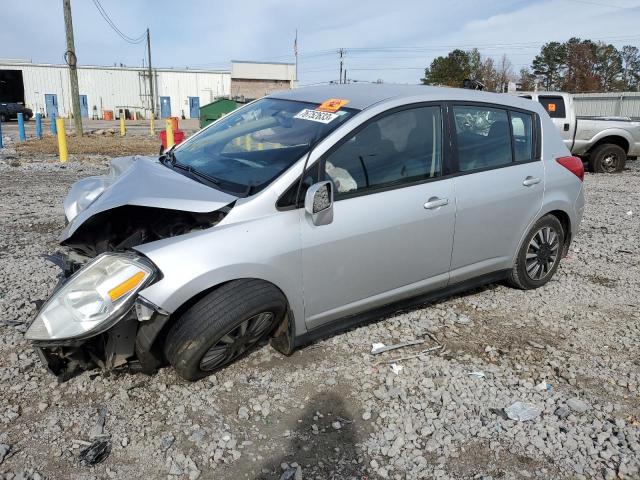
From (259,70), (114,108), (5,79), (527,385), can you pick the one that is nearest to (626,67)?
(259,70)

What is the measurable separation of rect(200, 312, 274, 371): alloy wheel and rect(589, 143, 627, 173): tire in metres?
12.0

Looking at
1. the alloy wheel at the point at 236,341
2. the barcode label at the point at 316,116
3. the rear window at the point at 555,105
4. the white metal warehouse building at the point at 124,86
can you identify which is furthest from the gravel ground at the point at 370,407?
the white metal warehouse building at the point at 124,86

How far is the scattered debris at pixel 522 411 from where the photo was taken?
2.78 m

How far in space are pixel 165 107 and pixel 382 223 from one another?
51919 mm

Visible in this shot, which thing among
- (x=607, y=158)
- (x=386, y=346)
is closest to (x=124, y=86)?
(x=607, y=158)

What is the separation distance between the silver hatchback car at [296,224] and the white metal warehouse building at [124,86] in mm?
45378

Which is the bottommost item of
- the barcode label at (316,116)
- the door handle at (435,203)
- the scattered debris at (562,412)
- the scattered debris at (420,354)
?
the scattered debris at (562,412)

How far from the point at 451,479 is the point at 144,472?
144cm

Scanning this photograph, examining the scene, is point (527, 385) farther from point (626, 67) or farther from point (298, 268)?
point (626, 67)

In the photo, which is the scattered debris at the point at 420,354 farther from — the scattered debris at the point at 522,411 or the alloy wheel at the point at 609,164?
the alloy wheel at the point at 609,164

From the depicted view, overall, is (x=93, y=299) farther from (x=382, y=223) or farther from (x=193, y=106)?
(x=193, y=106)

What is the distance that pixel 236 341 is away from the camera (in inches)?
112

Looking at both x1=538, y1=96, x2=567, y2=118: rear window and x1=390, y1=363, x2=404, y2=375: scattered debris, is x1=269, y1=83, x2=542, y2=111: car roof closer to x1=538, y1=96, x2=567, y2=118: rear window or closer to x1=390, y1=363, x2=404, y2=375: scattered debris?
x1=390, y1=363, x2=404, y2=375: scattered debris

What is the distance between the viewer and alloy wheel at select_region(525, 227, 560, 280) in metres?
4.33
